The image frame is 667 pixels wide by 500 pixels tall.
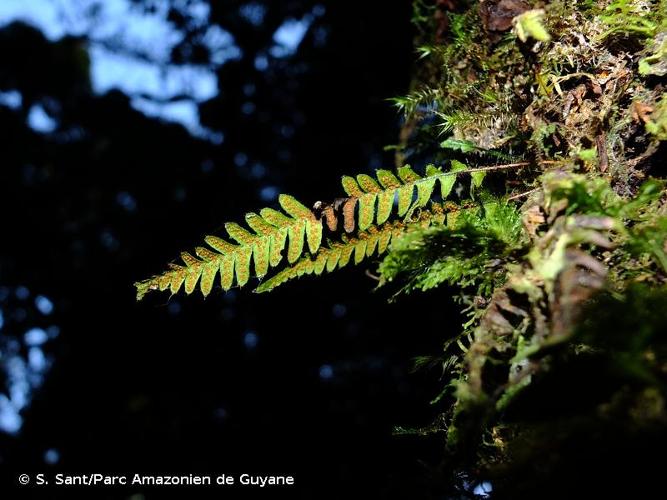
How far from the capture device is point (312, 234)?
1.07m

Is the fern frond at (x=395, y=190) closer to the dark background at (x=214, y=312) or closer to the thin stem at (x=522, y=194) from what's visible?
the thin stem at (x=522, y=194)

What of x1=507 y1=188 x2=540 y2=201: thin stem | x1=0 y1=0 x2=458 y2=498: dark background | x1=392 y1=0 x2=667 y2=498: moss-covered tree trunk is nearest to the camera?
x1=392 y1=0 x2=667 y2=498: moss-covered tree trunk

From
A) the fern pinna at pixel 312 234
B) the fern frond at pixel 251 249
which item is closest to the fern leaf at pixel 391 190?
the fern pinna at pixel 312 234

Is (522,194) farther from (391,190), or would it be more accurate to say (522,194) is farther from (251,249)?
(251,249)

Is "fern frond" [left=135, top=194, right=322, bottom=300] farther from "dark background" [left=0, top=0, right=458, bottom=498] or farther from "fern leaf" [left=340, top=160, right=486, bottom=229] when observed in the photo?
"dark background" [left=0, top=0, right=458, bottom=498]

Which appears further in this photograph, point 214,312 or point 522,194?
point 214,312

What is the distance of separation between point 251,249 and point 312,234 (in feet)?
0.46

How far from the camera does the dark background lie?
3.15 metres

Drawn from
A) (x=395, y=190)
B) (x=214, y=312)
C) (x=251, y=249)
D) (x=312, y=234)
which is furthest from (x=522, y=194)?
(x=214, y=312)

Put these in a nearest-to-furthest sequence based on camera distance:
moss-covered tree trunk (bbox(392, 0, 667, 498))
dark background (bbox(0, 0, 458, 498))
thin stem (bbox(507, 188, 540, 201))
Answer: moss-covered tree trunk (bbox(392, 0, 667, 498)) → thin stem (bbox(507, 188, 540, 201)) → dark background (bbox(0, 0, 458, 498))

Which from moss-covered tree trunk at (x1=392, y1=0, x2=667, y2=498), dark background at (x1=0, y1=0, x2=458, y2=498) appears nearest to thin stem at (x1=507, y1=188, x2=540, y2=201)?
moss-covered tree trunk at (x1=392, y1=0, x2=667, y2=498)

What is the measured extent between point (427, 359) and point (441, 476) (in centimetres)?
40

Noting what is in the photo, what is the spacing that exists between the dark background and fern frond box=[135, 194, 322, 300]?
193cm

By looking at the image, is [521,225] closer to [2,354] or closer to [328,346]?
[328,346]
